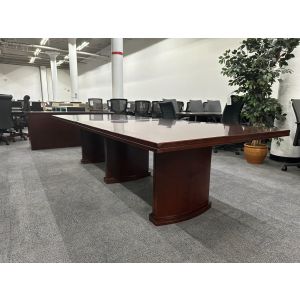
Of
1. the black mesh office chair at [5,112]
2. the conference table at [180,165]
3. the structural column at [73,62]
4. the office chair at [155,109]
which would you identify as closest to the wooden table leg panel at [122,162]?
the conference table at [180,165]

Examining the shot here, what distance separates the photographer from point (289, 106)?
12.0 feet

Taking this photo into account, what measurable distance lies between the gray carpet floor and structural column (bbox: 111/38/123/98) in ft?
17.1

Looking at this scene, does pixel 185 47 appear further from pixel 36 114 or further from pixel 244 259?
pixel 244 259

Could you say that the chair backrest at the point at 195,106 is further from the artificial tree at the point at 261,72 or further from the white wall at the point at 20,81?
the white wall at the point at 20,81

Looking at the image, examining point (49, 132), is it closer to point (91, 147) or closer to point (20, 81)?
point (91, 147)

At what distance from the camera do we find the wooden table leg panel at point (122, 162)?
2650 millimetres

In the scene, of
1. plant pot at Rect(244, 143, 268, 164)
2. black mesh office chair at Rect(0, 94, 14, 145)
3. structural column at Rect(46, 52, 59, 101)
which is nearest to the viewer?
plant pot at Rect(244, 143, 268, 164)

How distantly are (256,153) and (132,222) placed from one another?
8.93 feet

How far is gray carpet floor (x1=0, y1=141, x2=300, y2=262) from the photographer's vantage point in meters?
1.40

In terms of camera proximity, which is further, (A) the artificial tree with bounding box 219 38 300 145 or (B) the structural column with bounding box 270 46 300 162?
(B) the structural column with bounding box 270 46 300 162

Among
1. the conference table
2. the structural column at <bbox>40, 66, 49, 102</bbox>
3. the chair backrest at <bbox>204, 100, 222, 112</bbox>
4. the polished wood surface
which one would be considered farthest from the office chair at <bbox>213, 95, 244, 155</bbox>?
the structural column at <bbox>40, 66, 49, 102</bbox>

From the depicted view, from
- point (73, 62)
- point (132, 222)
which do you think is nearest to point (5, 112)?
point (132, 222)

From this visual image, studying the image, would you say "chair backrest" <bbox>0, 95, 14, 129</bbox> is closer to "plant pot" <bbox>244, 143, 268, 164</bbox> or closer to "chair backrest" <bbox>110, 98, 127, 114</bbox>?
"chair backrest" <bbox>110, 98, 127, 114</bbox>

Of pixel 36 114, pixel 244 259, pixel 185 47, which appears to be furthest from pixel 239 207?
pixel 185 47
